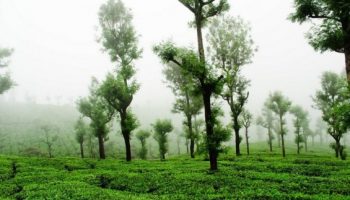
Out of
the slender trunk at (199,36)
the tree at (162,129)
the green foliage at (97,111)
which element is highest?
the slender trunk at (199,36)

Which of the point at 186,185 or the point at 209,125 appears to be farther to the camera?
the point at 209,125

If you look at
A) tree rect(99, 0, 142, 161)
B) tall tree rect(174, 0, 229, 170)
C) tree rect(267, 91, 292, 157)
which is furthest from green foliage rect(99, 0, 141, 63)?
tree rect(267, 91, 292, 157)

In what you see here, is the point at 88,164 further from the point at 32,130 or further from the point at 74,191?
the point at 32,130

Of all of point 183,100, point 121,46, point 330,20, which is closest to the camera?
point 330,20

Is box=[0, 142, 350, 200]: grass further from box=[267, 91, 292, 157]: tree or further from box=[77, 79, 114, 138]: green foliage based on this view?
box=[267, 91, 292, 157]: tree

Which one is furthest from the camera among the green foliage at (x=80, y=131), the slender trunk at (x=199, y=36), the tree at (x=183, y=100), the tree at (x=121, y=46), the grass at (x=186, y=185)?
the green foliage at (x=80, y=131)

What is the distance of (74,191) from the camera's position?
71.4ft

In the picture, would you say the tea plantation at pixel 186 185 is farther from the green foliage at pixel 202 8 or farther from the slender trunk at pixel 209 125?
the green foliage at pixel 202 8

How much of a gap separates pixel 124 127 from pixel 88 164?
7344 millimetres

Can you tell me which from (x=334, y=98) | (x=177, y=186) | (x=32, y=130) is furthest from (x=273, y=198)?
(x=32, y=130)

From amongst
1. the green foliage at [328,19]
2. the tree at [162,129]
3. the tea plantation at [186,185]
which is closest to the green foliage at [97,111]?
the tree at [162,129]

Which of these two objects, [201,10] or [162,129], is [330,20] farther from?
[162,129]

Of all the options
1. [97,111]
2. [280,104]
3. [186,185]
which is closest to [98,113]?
[97,111]

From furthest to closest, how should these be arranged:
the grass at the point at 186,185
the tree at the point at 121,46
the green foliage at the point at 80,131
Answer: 1. the green foliage at the point at 80,131
2. the tree at the point at 121,46
3. the grass at the point at 186,185
